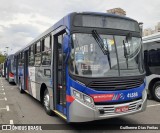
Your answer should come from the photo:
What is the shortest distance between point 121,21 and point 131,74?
149 cm

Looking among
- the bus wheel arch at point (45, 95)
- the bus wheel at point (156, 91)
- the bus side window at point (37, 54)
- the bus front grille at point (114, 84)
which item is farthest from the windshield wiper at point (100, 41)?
the bus wheel at point (156, 91)

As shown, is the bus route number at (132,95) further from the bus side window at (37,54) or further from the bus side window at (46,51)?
the bus side window at (37,54)

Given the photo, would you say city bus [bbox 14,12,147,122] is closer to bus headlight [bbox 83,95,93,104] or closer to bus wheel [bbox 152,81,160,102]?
bus headlight [bbox 83,95,93,104]

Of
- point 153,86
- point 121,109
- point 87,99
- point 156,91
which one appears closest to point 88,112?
point 87,99

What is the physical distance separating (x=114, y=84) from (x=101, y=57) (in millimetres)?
728

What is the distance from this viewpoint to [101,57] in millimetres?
5672

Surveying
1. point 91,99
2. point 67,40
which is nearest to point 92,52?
point 67,40

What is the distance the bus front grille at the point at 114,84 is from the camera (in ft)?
17.9

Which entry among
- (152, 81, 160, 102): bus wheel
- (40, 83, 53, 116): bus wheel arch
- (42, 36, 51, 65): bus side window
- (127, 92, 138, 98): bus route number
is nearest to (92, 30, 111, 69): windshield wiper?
(127, 92, 138, 98): bus route number

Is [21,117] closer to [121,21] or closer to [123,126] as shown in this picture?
[123,126]

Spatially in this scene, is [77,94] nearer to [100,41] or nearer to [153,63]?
[100,41]

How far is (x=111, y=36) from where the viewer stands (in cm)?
595

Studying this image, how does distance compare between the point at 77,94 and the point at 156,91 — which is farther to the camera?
the point at 156,91

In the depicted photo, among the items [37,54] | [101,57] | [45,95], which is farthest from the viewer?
[37,54]
